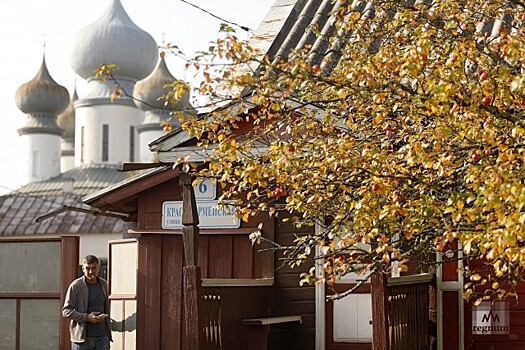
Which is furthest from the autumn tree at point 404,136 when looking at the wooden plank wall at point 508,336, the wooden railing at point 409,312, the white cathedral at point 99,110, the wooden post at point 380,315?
the white cathedral at point 99,110

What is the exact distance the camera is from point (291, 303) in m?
15.2

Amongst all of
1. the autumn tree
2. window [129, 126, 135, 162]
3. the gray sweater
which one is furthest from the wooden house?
window [129, 126, 135, 162]

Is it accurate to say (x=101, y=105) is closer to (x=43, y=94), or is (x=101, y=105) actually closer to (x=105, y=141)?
(x=105, y=141)

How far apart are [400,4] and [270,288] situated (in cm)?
663

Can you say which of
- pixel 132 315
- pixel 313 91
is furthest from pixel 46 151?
pixel 313 91

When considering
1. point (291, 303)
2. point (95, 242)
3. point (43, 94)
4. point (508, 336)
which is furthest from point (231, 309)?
point (43, 94)

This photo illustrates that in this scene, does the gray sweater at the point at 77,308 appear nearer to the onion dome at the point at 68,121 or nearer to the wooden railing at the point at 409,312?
the wooden railing at the point at 409,312

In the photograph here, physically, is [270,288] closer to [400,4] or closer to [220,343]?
[220,343]

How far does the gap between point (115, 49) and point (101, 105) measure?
12.7ft

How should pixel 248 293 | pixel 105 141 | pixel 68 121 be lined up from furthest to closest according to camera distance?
pixel 68 121
pixel 105 141
pixel 248 293

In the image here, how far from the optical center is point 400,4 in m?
9.20

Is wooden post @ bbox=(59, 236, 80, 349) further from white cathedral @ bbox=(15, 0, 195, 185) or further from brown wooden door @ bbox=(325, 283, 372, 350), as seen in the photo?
white cathedral @ bbox=(15, 0, 195, 185)

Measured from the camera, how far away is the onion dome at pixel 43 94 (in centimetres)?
7612

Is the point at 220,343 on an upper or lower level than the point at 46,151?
lower
